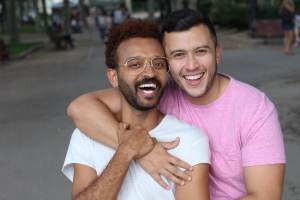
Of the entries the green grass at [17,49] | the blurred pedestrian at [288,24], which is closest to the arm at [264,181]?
the blurred pedestrian at [288,24]

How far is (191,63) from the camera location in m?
2.70

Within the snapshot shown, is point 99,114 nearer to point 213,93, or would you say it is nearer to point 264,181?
point 213,93

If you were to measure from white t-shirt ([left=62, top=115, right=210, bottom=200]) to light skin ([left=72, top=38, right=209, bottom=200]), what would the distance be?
0.12ft

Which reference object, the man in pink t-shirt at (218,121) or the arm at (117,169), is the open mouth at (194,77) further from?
the arm at (117,169)

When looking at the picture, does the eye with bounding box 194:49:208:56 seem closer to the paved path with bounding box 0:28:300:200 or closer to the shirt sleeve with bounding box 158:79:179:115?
the shirt sleeve with bounding box 158:79:179:115

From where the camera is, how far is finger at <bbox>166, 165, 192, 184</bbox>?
2604 mm

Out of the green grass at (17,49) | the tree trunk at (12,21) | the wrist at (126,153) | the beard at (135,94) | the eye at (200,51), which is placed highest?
the eye at (200,51)

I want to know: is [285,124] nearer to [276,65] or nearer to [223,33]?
[276,65]

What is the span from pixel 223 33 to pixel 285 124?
67.4 ft

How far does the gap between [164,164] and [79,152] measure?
1.48 ft

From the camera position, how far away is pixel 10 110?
1074 centimetres

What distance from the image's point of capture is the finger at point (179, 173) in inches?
103

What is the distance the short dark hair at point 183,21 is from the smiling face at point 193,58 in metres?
0.02

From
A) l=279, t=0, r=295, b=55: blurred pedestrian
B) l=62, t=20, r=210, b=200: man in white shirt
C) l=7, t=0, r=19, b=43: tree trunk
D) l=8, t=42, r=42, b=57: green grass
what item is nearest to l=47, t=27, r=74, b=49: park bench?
l=8, t=42, r=42, b=57: green grass
